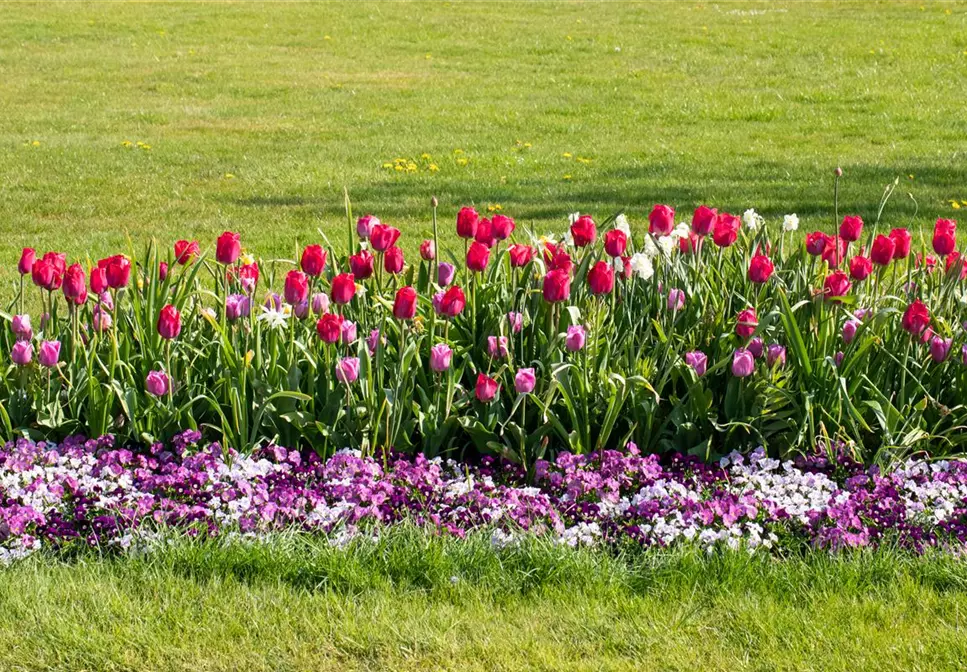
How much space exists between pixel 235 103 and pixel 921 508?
37.0ft

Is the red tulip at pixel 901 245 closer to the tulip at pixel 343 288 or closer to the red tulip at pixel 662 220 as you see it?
the red tulip at pixel 662 220

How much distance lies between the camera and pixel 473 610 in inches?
127

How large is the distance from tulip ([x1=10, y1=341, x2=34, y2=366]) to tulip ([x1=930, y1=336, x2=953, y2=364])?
278 cm

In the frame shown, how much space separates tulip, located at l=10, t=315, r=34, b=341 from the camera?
13.6 feet

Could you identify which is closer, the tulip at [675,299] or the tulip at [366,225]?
the tulip at [675,299]

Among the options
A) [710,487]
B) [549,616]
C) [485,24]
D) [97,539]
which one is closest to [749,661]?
[549,616]

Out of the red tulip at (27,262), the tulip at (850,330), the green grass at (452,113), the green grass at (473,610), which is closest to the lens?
the green grass at (473,610)

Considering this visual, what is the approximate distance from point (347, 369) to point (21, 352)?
3.38 feet

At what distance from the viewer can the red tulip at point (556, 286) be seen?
3.92 meters

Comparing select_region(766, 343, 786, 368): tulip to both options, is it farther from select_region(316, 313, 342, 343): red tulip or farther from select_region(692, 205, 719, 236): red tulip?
select_region(316, 313, 342, 343): red tulip

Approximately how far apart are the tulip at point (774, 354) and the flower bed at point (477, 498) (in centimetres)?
33

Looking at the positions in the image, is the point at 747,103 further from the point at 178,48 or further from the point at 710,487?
the point at 710,487

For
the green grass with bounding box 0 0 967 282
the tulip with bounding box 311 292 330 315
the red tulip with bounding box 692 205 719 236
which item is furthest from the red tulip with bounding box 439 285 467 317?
the green grass with bounding box 0 0 967 282

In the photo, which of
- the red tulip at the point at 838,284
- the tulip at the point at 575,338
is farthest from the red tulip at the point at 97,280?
the red tulip at the point at 838,284
